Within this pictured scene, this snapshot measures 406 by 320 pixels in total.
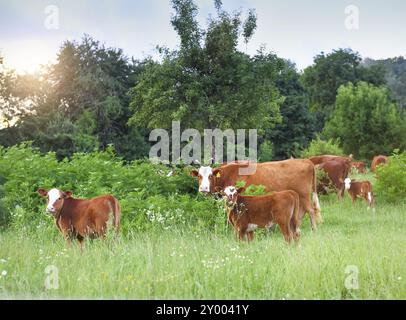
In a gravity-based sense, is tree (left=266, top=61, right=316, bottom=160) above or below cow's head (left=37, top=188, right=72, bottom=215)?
above

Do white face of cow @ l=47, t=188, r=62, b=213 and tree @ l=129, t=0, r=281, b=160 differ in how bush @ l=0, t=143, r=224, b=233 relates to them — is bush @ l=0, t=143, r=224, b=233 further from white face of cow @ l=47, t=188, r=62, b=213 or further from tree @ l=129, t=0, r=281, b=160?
tree @ l=129, t=0, r=281, b=160

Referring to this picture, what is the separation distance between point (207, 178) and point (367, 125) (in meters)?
36.2

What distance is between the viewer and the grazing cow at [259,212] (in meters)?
8.53

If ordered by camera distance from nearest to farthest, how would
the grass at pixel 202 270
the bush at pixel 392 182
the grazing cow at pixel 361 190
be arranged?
the grass at pixel 202 270
the grazing cow at pixel 361 190
the bush at pixel 392 182

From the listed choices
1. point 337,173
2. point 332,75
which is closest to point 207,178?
point 337,173

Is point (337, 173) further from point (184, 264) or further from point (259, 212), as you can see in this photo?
point (184, 264)

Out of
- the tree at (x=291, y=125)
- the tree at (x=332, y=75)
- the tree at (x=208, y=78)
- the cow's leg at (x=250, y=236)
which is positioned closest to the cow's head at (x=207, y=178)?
the cow's leg at (x=250, y=236)

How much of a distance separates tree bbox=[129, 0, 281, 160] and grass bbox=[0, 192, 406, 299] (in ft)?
60.2

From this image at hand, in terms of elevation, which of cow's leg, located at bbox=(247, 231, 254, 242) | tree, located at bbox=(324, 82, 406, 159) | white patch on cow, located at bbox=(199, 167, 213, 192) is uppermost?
tree, located at bbox=(324, 82, 406, 159)

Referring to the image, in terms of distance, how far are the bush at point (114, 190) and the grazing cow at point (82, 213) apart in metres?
1.34

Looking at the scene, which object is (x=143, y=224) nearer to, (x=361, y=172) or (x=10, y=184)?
(x=10, y=184)

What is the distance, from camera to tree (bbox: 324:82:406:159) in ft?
140

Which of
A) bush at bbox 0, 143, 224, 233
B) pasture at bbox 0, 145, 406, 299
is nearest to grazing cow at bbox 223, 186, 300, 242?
pasture at bbox 0, 145, 406, 299

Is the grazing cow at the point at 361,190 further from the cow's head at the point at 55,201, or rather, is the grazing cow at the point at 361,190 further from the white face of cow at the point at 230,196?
the cow's head at the point at 55,201
